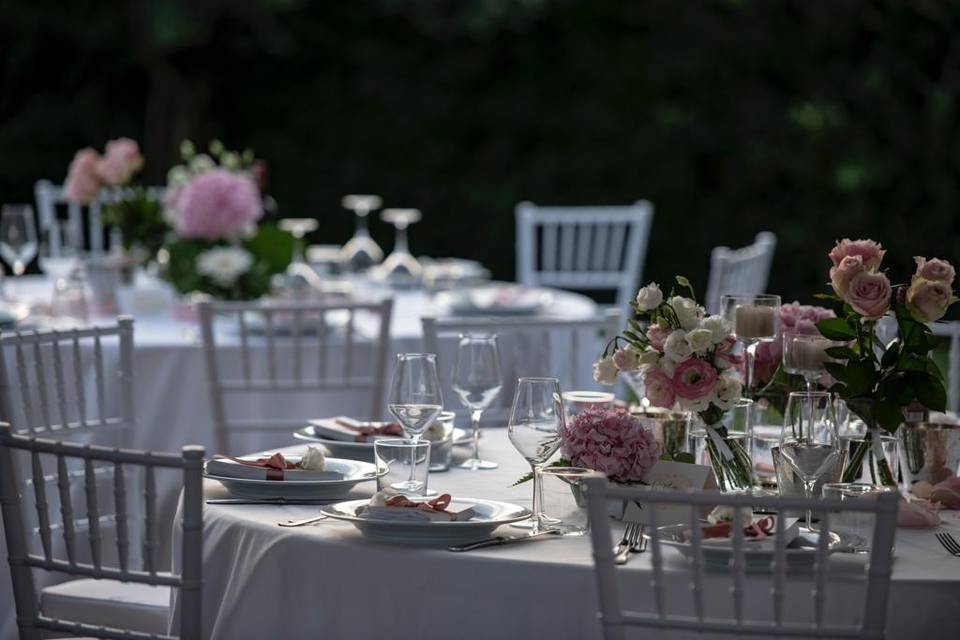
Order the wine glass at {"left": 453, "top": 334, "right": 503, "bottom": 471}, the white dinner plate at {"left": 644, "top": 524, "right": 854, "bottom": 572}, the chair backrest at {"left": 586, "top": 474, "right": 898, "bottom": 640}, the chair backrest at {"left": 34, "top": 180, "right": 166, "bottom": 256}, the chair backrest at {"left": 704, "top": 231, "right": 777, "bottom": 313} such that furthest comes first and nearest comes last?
the chair backrest at {"left": 704, "top": 231, "right": 777, "bottom": 313}
the chair backrest at {"left": 34, "top": 180, "right": 166, "bottom": 256}
the wine glass at {"left": 453, "top": 334, "right": 503, "bottom": 471}
the white dinner plate at {"left": 644, "top": 524, "right": 854, "bottom": 572}
the chair backrest at {"left": 586, "top": 474, "right": 898, "bottom": 640}

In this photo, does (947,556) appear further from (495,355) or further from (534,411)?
(495,355)

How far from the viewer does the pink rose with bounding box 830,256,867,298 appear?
1982 mm

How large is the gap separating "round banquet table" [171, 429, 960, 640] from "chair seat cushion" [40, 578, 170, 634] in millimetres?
451

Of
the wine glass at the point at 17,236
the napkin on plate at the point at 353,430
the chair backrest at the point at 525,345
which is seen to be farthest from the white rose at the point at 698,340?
the wine glass at the point at 17,236

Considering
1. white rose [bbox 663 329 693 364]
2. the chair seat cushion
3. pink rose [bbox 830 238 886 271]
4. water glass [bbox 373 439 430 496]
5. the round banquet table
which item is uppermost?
pink rose [bbox 830 238 886 271]

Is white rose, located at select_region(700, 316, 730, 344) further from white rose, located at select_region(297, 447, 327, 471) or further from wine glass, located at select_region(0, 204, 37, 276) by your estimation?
wine glass, located at select_region(0, 204, 37, 276)

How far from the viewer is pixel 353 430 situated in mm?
2389

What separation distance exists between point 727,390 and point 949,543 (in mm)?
358

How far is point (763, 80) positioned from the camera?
286 inches

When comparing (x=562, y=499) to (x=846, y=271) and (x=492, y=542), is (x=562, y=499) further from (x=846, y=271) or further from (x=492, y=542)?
(x=846, y=271)

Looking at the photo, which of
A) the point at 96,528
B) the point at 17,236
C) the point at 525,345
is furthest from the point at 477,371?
the point at 17,236

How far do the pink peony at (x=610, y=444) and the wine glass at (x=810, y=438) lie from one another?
0.64ft

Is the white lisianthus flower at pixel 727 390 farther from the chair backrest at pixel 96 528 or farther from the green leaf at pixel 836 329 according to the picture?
the chair backrest at pixel 96 528

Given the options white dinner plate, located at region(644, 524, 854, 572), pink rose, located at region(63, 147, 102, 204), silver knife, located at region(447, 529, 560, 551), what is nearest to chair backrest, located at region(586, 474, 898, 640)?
white dinner plate, located at region(644, 524, 854, 572)
